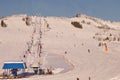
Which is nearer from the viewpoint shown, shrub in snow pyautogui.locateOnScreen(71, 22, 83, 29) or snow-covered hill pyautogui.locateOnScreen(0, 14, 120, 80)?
snow-covered hill pyautogui.locateOnScreen(0, 14, 120, 80)

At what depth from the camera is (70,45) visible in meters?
50.1

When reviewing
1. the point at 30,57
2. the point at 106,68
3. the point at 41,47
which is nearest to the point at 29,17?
the point at 41,47

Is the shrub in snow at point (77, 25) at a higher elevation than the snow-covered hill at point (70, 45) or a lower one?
higher

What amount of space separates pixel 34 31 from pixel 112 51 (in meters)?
12.9

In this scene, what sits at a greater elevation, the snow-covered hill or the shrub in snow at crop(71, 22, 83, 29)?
the shrub in snow at crop(71, 22, 83, 29)

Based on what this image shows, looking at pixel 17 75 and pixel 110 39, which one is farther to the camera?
pixel 110 39

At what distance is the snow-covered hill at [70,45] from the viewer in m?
33.8

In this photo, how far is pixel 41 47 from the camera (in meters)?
45.8

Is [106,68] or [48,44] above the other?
[48,44]

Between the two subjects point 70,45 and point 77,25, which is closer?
point 70,45

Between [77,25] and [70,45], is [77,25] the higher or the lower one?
the higher one

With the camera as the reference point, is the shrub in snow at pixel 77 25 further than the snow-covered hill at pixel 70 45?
Yes

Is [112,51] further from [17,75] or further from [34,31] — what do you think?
[17,75]

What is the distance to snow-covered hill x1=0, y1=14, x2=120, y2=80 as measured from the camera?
33800mm
